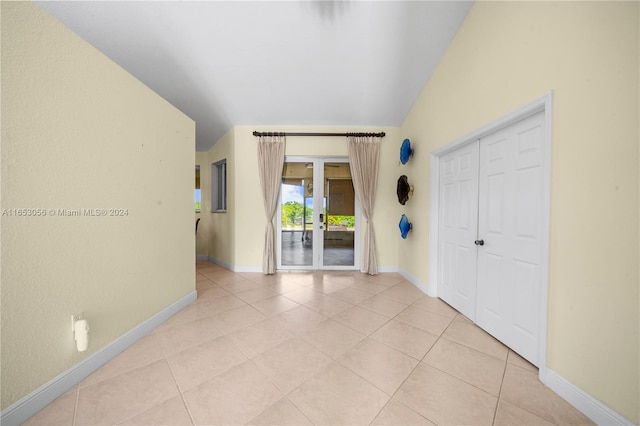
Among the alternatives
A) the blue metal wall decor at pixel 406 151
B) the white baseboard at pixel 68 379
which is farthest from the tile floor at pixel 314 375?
the blue metal wall decor at pixel 406 151

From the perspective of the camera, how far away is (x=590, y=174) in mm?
1237

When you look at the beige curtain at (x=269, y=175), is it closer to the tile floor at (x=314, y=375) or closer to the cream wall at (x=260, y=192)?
the cream wall at (x=260, y=192)

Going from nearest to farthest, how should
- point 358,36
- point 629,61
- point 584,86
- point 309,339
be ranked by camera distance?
point 629,61
point 584,86
point 309,339
point 358,36

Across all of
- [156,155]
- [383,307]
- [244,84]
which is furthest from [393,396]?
[244,84]

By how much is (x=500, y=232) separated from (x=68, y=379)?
342 centimetres

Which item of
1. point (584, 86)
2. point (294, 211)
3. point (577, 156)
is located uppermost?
point (584, 86)

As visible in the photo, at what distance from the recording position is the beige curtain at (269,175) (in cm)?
393

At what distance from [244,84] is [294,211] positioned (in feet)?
7.49

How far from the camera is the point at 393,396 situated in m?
1.34

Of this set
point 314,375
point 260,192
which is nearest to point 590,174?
point 314,375

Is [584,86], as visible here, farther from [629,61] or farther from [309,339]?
[309,339]

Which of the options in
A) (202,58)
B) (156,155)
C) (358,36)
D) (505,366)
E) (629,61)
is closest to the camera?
(629,61)

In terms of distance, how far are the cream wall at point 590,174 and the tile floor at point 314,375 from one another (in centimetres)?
36

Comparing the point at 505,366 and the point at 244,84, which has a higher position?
the point at 244,84
